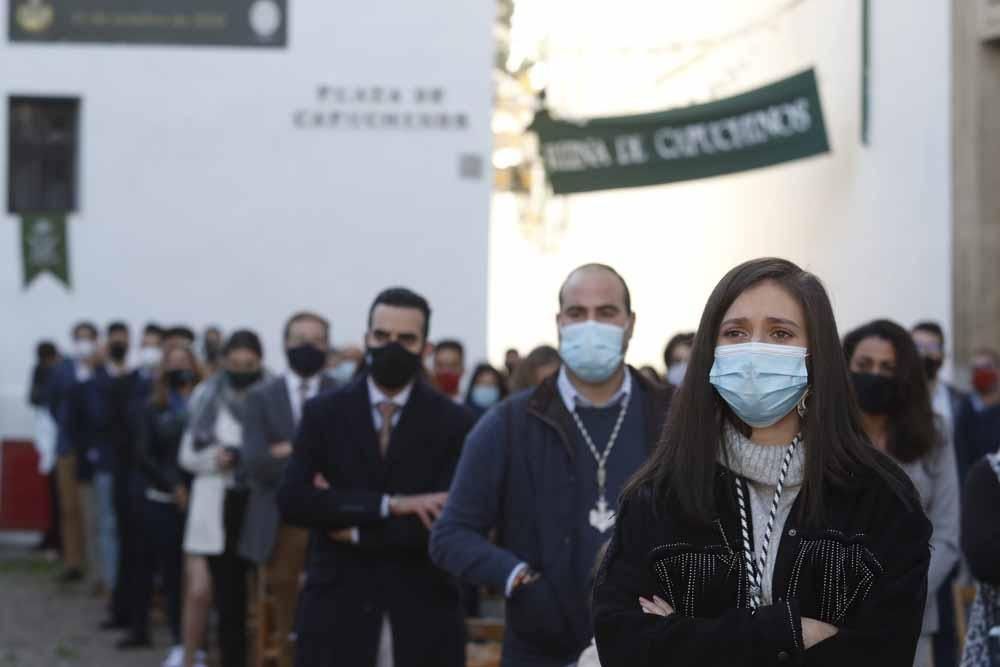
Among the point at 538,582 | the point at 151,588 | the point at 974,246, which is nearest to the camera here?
the point at 538,582

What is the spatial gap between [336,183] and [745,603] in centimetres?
1661

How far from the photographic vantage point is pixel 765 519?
3.46 m

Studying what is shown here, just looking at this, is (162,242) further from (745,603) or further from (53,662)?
(745,603)

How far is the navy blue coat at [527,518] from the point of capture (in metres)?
5.38

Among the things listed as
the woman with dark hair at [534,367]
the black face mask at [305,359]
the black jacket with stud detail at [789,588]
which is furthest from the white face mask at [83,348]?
the black jacket with stud detail at [789,588]

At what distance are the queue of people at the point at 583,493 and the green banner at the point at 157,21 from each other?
25.0 ft

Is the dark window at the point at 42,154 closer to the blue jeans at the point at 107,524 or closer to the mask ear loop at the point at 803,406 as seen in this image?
the blue jeans at the point at 107,524

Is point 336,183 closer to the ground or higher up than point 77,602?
higher up

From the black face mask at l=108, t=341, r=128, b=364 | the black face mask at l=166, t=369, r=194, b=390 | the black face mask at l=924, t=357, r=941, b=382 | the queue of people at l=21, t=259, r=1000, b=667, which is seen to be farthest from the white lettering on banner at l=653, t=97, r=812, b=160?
the black face mask at l=166, t=369, r=194, b=390

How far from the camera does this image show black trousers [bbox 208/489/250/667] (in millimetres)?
10195

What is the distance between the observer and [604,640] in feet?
11.4

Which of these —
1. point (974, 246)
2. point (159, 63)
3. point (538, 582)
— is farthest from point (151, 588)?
point (159, 63)

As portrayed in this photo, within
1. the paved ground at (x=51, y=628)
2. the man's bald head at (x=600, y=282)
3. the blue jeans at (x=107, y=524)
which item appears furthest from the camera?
the blue jeans at (x=107, y=524)

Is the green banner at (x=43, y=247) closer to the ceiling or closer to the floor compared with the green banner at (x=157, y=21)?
closer to the floor
